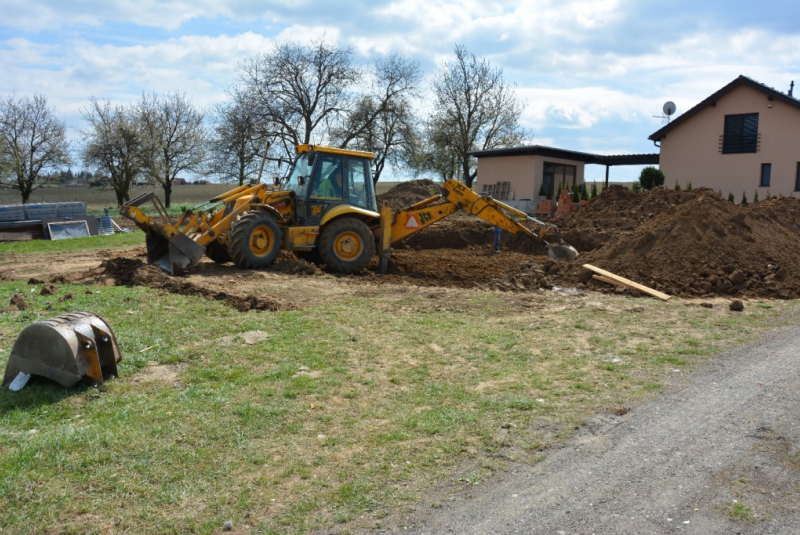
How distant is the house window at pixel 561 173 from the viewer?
1380 inches

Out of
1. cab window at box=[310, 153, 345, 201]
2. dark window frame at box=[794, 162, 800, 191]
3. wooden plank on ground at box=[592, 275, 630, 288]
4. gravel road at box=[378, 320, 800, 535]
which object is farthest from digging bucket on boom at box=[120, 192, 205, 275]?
dark window frame at box=[794, 162, 800, 191]

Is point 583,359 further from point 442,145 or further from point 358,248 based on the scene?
point 442,145

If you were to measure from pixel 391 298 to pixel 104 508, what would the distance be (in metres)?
7.35

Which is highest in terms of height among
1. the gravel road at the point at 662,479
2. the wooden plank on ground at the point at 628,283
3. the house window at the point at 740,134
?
the house window at the point at 740,134

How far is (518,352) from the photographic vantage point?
7.72m

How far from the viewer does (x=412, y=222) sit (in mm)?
14352

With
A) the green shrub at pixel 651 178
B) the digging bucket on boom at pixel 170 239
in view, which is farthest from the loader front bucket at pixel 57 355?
the green shrub at pixel 651 178

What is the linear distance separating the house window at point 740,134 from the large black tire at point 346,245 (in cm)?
2129

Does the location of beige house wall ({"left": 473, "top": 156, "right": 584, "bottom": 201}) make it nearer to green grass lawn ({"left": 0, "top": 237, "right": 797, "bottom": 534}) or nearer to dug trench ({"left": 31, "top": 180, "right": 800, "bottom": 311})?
dug trench ({"left": 31, "top": 180, "right": 800, "bottom": 311})

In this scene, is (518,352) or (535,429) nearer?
(535,429)

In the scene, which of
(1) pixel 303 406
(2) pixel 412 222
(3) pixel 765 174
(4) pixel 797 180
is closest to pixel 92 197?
(2) pixel 412 222

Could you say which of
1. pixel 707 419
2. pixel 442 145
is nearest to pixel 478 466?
pixel 707 419

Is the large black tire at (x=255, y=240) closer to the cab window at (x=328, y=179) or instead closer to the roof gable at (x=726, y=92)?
the cab window at (x=328, y=179)

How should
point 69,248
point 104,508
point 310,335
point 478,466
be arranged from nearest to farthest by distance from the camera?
point 104,508
point 478,466
point 310,335
point 69,248
